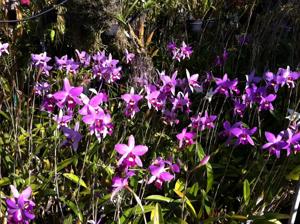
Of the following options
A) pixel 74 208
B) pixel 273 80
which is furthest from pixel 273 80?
pixel 74 208

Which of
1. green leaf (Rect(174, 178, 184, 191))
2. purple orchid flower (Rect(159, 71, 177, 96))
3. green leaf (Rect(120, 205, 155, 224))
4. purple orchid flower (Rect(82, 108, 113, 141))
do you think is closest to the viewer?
purple orchid flower (Rect(82, 108, 113, 141))

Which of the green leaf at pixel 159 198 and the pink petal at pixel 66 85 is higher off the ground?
the pink petal at pixel 66 85

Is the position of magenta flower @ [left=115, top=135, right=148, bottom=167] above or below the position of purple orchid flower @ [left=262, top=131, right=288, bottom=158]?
above

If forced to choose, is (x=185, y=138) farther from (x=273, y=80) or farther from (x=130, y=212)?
(x=273, y=80)

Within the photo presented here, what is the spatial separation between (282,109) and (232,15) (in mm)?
1585

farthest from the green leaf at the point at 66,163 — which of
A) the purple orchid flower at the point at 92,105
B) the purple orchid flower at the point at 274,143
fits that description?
the purple orchid flower at the point at 274,143

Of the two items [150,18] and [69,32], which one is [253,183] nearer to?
[69,32]

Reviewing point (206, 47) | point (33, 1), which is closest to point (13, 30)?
point (33, 1)

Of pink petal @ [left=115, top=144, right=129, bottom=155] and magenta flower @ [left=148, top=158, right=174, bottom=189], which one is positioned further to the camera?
magenta flower @ [left=148, top=158, right=174, bottom=189]

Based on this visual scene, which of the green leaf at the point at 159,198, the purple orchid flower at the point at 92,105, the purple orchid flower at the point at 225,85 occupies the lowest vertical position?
the green leaf at the point at 159,198

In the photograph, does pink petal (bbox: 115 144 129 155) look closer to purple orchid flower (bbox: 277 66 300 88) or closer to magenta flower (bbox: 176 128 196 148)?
magenta flower (bbox: 176 128 196 148)

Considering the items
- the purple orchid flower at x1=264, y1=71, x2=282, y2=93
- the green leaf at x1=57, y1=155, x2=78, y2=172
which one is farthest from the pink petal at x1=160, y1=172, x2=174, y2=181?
the purple orchid flower at x1=264, y1=71, x2=282, y2=93

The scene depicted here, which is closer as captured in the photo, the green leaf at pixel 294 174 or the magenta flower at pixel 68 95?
the magenta flower at pixel 68 95

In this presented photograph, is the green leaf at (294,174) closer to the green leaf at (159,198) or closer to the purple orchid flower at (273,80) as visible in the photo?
the purple orchid flower at (273,80)
